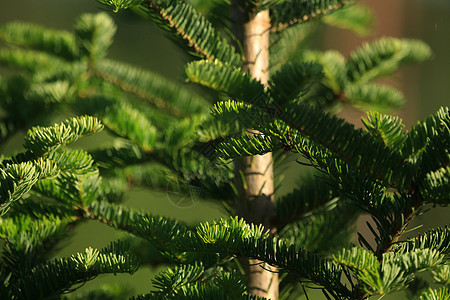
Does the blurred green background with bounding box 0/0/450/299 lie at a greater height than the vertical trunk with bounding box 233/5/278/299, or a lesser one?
greater

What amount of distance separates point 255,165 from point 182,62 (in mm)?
793

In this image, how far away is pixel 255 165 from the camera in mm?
486

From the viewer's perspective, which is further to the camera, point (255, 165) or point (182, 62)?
point (182, 62)

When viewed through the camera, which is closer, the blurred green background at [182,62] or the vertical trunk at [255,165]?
the vertical trunk at [255,165]

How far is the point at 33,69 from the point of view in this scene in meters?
0.73

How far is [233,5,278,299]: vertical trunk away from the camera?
19.1 inches

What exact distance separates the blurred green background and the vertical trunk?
2.31 ft

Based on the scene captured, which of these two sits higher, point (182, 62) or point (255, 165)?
point (182, 62)

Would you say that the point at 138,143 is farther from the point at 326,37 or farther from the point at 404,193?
the point at 326,37

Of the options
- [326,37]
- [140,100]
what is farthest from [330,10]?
[326,37]

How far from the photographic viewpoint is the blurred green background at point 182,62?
130cm

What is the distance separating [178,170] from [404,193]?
242 mm

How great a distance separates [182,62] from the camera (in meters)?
1.24

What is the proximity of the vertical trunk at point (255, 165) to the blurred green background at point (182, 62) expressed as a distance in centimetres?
71
